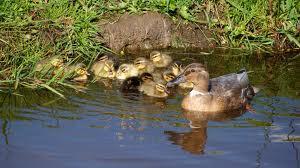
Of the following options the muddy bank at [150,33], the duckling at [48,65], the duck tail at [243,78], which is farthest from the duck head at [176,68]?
the duckling at [48,65]

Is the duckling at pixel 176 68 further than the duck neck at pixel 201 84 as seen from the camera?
Yes

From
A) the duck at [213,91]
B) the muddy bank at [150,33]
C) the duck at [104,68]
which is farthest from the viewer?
the muddy bank at [150,33]

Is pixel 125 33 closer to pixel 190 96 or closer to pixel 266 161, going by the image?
pixel 190 96

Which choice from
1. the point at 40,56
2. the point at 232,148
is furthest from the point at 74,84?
the point at 232,148

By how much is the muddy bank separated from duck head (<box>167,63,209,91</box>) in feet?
5.77

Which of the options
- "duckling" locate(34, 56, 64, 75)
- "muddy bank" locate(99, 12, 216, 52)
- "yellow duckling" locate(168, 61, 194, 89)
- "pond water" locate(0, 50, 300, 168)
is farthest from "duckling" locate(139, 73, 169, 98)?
"muddy bank" locate(99, 12, 216, 52)

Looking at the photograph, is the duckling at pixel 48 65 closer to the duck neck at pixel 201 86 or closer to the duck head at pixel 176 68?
the duck head at pixel 176 68

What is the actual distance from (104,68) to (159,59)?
91 cm

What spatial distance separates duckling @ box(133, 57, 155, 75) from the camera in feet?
31.1

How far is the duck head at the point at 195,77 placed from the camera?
860cm

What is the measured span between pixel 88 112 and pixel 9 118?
82 centimetres

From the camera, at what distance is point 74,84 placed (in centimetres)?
885

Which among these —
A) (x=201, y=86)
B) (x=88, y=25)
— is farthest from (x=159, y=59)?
(x=201, y=86)

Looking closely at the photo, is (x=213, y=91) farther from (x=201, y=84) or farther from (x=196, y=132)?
(x=196, y=132)
